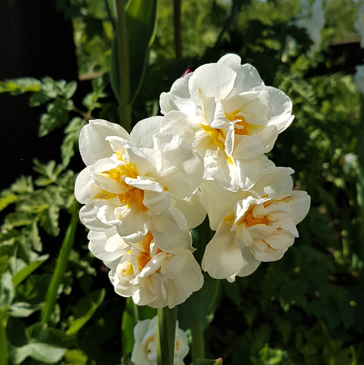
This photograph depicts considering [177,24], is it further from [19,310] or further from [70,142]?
[19,310]

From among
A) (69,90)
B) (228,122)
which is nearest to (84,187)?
(228,122)

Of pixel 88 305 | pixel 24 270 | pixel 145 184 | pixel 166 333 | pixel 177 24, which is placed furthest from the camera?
pixel 177 24

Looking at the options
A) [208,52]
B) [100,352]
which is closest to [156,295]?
[100,352]

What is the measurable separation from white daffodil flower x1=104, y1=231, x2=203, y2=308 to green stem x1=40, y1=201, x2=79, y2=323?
36cm

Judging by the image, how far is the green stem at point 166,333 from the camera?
478mm

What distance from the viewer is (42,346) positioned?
813 mm

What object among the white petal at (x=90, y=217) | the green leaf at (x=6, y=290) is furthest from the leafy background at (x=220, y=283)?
the white petal at (x=90, y=217)

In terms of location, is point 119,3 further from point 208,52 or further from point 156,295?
point 156,295

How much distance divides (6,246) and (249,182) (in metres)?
0.70

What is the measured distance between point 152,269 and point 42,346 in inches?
22.0

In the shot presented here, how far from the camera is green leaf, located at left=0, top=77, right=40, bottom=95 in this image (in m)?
0.83

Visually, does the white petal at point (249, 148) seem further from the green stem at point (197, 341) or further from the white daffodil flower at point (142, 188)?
the green stem at point (197, 341)

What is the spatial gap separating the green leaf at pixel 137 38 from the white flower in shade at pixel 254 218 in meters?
0.45

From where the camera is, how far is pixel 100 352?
0.95 meters
